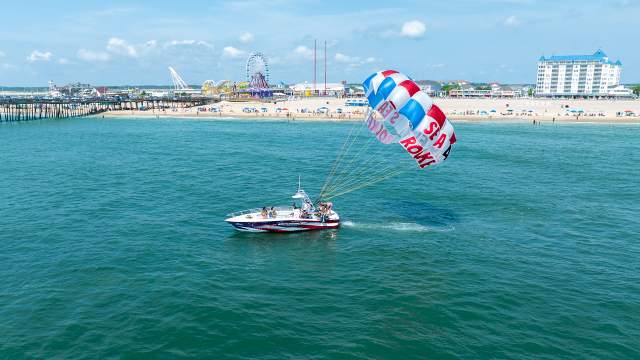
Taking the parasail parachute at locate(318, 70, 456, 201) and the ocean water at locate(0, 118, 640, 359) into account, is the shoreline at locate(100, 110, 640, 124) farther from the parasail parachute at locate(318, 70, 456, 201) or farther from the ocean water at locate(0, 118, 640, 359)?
the parasail parachute at locate(318, 70, 456, 201)

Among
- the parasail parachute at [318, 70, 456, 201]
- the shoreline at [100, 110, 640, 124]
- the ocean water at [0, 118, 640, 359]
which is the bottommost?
the ocean water at [0, 118, 640, 359]

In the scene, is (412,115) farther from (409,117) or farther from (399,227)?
(399,227)

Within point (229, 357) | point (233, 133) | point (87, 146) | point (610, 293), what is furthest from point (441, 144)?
point (233, 133)

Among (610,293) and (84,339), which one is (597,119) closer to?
(610,293)

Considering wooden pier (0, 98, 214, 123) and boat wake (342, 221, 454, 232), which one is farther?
wooden pier (0, 98, 214, 123)

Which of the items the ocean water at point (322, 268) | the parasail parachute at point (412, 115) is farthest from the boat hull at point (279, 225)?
the parasail parachute at point (412, 115)

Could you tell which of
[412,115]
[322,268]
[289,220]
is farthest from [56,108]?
[412,115]

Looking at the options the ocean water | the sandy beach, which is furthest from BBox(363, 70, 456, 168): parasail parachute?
the sandy beach
